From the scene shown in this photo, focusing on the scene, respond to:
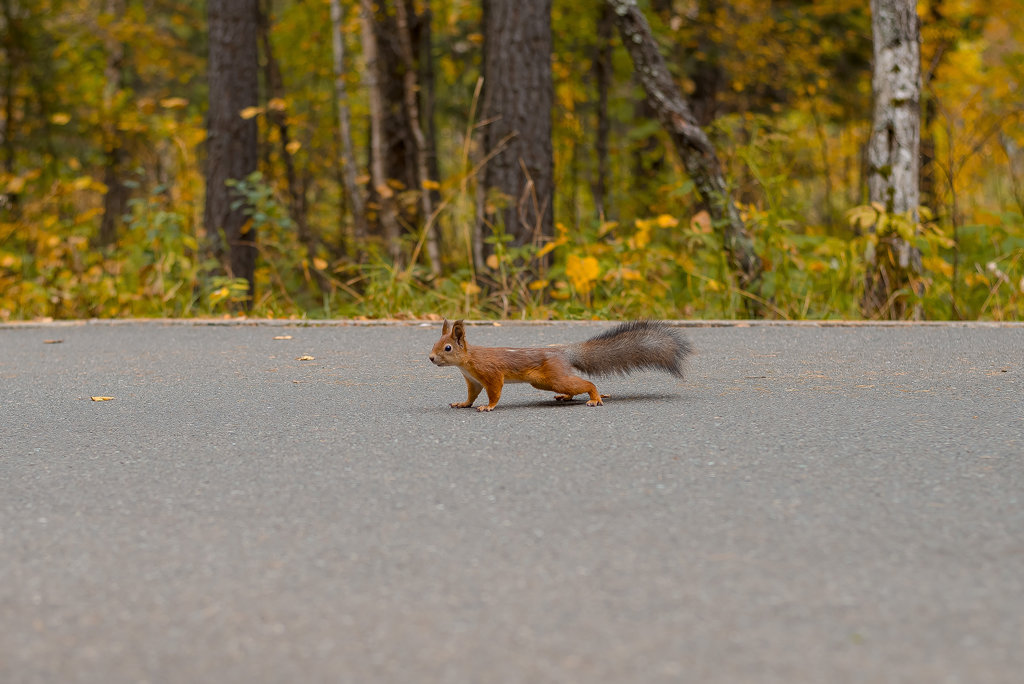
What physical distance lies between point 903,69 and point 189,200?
282 inches

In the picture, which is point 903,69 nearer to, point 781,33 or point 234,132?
point 234,132

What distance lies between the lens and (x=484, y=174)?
33.7 feet

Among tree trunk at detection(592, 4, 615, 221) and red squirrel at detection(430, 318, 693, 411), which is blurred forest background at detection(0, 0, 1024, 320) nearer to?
tree trunk at detection(592, 4, 615, 221)

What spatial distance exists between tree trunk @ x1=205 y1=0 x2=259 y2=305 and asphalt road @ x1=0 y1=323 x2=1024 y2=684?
6396 millimetres

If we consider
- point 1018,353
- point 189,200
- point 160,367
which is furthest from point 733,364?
point 189,200

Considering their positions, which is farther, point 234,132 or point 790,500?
point 234,132

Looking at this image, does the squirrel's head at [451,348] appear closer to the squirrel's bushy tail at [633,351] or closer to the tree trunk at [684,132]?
the squirrel's bushy tail at [633,351]

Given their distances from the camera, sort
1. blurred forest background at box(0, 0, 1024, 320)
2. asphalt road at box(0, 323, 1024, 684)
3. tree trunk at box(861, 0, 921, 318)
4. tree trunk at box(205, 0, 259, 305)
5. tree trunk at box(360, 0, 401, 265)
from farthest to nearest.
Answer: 1. tree trunk at box(205, 0, 259, 305)
2. tree trunk at box(360, 0, 401, 265)
3. blurred forest background at box(0, 0, 1024, 320)
4. tree trunk at box(861, 0, 921, 318)
5. asphalt road at box(0, 323, 1024, 684)

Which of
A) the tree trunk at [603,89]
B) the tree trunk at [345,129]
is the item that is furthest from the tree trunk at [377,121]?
the tree trunk at [603,89]

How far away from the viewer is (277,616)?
2688 millimetres

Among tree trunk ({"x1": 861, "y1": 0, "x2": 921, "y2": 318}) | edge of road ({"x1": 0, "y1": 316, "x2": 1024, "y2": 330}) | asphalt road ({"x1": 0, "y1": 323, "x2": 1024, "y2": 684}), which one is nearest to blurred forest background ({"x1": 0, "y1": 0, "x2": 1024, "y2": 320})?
tree trunk ({"x1": 861, "y1": 0, "x2": 921, "y2": 318})

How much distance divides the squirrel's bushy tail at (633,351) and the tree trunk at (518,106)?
477 centimetres

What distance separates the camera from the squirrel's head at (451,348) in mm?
5059

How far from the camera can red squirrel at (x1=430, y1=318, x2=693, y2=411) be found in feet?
17.0
